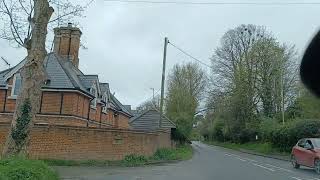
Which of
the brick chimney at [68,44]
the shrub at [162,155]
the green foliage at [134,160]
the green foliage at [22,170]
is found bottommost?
the green foliage at [22,170]

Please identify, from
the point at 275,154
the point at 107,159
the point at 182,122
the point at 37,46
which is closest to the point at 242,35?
the point at 182,122

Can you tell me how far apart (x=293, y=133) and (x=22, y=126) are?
25.6m

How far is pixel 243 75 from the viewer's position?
187 ft

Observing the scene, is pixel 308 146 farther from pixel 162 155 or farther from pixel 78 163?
pixel 78 163

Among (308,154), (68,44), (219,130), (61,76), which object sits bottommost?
(308,154)

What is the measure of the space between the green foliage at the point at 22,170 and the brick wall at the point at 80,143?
29.0 feet

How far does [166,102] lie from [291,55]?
72.7 ft

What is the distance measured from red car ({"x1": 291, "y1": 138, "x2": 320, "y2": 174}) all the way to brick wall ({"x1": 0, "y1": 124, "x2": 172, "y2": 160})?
903 cm

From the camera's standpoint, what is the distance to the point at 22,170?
40.0 feet

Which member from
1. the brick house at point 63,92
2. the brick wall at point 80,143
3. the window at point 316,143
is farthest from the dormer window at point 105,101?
the window at point 316,143

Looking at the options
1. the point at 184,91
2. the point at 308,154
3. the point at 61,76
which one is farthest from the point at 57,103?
the point at 184,91

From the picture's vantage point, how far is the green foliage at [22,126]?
52.3 feet

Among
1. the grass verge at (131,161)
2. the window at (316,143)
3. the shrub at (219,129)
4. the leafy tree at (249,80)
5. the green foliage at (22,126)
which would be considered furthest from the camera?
the shrub at (219,129)

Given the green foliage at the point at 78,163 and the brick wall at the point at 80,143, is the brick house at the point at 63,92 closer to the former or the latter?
the brick wall at the point at 80,143
